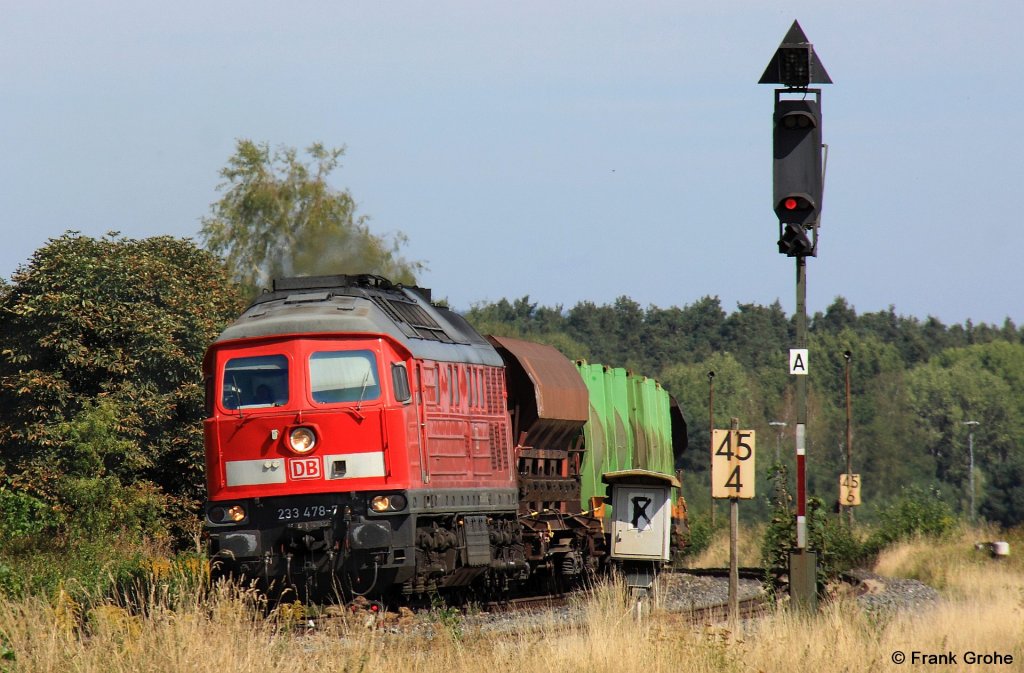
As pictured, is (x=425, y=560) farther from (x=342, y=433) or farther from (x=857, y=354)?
(x=857, y=354)

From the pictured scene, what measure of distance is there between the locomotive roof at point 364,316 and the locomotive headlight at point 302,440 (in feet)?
3.58

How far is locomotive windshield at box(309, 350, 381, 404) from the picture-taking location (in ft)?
54.0

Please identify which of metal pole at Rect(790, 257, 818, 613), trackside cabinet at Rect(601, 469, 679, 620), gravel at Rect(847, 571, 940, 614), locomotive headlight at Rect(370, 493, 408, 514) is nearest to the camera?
metal pole at Rect(790, 257, 818, 613)

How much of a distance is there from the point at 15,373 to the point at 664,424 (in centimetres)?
1335

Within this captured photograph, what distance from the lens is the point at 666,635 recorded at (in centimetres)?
1162

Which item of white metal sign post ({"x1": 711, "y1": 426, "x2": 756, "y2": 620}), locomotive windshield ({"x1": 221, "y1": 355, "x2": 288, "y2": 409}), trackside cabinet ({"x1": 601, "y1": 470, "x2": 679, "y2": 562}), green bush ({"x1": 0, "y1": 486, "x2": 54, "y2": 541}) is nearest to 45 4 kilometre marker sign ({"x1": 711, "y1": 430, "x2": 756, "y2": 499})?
white metal sign post ({"x1": 711, "y1": 426, "x2": 756, "y2": 620})

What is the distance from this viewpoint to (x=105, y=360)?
100.0 ft

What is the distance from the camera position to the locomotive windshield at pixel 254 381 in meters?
16.5

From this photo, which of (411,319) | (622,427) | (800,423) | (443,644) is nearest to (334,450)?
(411,319)

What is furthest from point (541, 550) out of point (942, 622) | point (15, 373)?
point (15, 373)

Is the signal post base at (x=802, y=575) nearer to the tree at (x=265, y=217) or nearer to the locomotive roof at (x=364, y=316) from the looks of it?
the locomotive roof at (x=364, y=316)

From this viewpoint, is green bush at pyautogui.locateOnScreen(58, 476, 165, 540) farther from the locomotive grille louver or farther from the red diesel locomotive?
the locomotive grille louver

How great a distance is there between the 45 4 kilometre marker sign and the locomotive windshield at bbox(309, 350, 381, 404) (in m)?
3.85

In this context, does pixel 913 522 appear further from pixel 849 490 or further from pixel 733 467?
pixel 733 467
